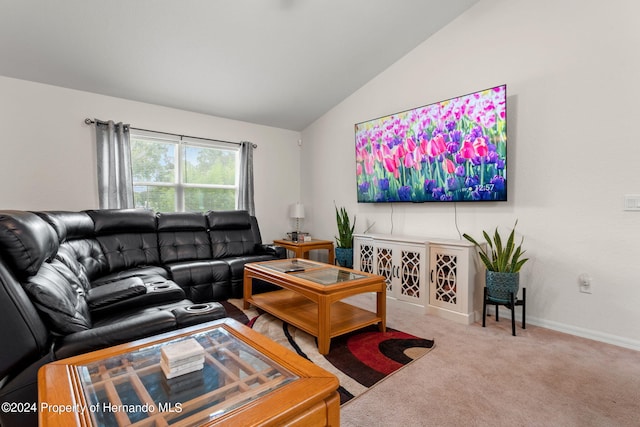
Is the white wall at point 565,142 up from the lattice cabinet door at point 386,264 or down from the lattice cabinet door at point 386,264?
up

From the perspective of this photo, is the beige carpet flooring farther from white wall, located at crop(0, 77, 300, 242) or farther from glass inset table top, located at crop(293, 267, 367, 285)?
white wall, located at crop(0, 77, 300, 242)

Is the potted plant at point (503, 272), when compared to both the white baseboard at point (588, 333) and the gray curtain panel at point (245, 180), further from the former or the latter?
the gray curtain panel at point (245, 180)

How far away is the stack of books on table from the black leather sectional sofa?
42 cm

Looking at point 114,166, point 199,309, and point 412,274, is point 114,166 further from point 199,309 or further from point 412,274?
point 412,274

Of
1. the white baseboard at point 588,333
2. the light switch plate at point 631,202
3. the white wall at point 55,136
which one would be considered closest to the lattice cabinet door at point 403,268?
the white baseboard at point 588,333

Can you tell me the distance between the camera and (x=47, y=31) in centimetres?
270

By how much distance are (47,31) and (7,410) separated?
3.08 m

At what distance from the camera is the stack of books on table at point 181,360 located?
1.07m

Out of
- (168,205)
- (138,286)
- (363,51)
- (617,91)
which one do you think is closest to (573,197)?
(617,91)

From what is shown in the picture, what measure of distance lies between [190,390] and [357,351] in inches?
58.6

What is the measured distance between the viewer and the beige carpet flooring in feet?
5.12

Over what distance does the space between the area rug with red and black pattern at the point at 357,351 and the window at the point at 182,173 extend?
2228 millimetres

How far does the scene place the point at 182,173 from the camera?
434 centimetres

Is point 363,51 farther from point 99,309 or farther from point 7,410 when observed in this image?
point 7,410
